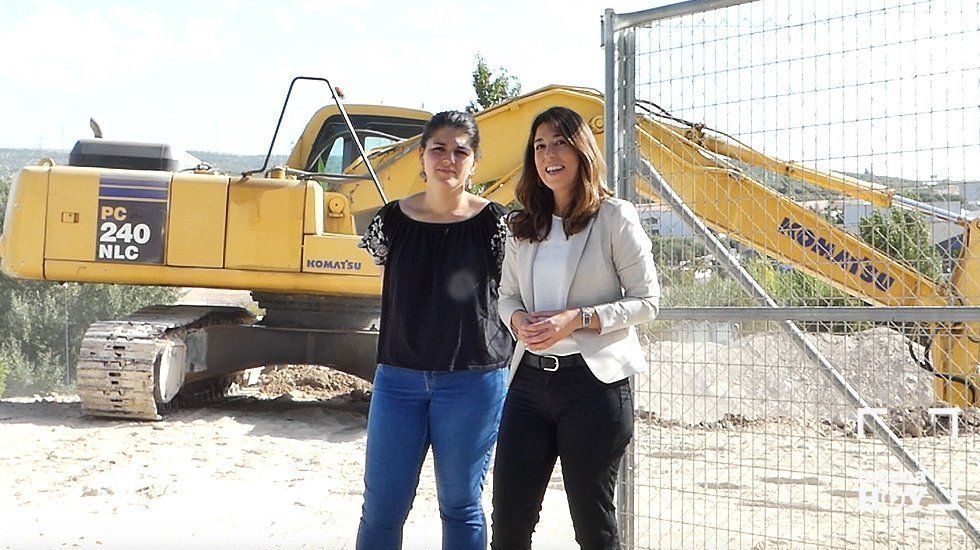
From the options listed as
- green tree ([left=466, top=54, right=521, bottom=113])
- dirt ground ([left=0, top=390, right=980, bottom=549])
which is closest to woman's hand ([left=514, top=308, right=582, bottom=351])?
dirt ground ([left=0, top=390, right=980, bottom=549])

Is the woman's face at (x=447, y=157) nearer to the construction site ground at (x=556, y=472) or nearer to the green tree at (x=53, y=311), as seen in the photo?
the construction site ground at (x=556, y=472)

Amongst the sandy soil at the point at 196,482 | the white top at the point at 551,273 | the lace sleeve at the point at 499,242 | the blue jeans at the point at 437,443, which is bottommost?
the sandy soil at the point at 196,482

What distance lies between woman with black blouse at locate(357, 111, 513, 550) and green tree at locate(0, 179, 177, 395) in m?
21.1

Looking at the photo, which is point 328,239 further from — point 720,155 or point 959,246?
point 959,246

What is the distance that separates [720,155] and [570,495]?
5.81ft

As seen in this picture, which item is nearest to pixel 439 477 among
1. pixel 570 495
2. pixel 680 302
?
pixel 570 495

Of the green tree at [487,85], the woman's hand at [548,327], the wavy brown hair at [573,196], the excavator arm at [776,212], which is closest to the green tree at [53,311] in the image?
the green tree at [487,85]

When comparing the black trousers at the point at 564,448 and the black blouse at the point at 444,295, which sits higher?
the black blouse at the point at 444,295

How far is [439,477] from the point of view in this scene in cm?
344

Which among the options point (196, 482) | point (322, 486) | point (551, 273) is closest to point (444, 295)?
point (551, 273)

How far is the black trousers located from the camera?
3.12m

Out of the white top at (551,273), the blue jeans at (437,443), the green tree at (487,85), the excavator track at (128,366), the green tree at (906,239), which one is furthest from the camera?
the green tree at (487,85)

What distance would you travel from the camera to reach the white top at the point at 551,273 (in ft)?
10.6

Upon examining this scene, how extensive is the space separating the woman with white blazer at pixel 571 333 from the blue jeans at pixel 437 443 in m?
0.14
